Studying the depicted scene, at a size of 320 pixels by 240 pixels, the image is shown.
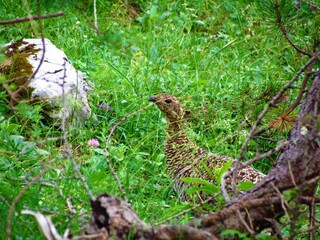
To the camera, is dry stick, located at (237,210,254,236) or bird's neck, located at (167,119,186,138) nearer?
dry stick, located at (237,210,254,236)

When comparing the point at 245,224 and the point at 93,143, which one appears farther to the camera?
the point at 93,143

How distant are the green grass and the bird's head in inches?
9.7

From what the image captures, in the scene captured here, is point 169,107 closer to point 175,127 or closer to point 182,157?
point 175,127

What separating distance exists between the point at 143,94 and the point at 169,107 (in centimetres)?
74

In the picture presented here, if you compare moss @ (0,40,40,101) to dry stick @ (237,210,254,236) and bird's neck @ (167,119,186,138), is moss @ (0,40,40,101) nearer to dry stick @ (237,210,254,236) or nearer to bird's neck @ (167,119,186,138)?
bird's neck @ (167,119,186,138)

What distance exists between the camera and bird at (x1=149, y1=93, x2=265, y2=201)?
489 cm

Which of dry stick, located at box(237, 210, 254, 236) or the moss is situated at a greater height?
dry stick, located at box(237, 210, 254, 236)

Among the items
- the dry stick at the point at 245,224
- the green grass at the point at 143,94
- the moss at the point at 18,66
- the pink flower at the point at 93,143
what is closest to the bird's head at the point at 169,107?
the green grass at the point at 143,94

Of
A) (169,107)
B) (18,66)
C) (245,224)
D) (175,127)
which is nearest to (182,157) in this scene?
(175,127)

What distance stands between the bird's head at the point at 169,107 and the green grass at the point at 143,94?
0.25m

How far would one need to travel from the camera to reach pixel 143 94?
6184 millimetres

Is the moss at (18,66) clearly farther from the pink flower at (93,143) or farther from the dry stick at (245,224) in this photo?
the dry stick at (245,224)

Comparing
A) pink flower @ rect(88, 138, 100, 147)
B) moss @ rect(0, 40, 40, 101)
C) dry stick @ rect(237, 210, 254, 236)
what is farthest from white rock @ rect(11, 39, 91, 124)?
dry stick @ rect(237, 210, 254, 236)

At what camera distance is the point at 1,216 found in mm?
3420
